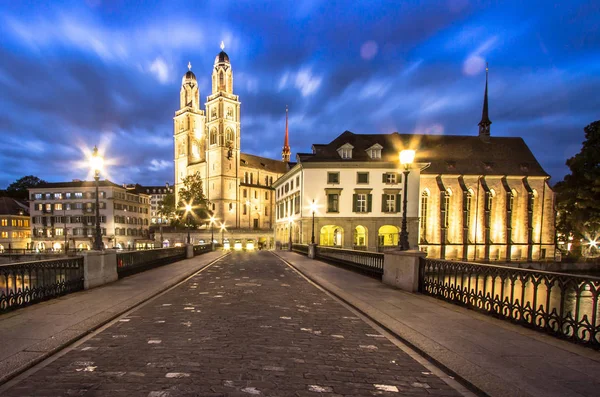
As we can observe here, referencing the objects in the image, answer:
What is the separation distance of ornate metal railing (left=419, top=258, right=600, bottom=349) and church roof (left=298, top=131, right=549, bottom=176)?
38.4 meters

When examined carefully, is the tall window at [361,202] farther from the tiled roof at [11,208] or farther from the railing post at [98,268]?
the tiled roof at [11,208]

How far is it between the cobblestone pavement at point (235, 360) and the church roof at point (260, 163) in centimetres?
8576

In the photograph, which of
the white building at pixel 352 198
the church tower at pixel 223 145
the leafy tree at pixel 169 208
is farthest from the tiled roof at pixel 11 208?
the white building at pixel 352 198

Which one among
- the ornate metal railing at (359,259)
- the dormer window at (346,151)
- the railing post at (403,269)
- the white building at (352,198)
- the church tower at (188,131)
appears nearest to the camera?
the railing post at (403,269)

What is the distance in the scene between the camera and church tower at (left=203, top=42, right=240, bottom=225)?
8488cm

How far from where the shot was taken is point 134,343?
232 inches

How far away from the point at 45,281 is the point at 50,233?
8004 centimetres

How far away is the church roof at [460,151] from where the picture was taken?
49.8 metres

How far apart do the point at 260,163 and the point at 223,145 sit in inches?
619

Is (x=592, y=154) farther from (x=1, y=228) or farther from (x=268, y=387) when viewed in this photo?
(x=1, y=228)

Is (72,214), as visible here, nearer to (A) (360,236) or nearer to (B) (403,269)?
(A) (360,236)

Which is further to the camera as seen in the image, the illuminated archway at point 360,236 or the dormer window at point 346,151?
the dormer window at point 346,151

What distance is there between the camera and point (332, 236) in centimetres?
4609

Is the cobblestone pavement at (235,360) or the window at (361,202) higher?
the window at (361,202)
